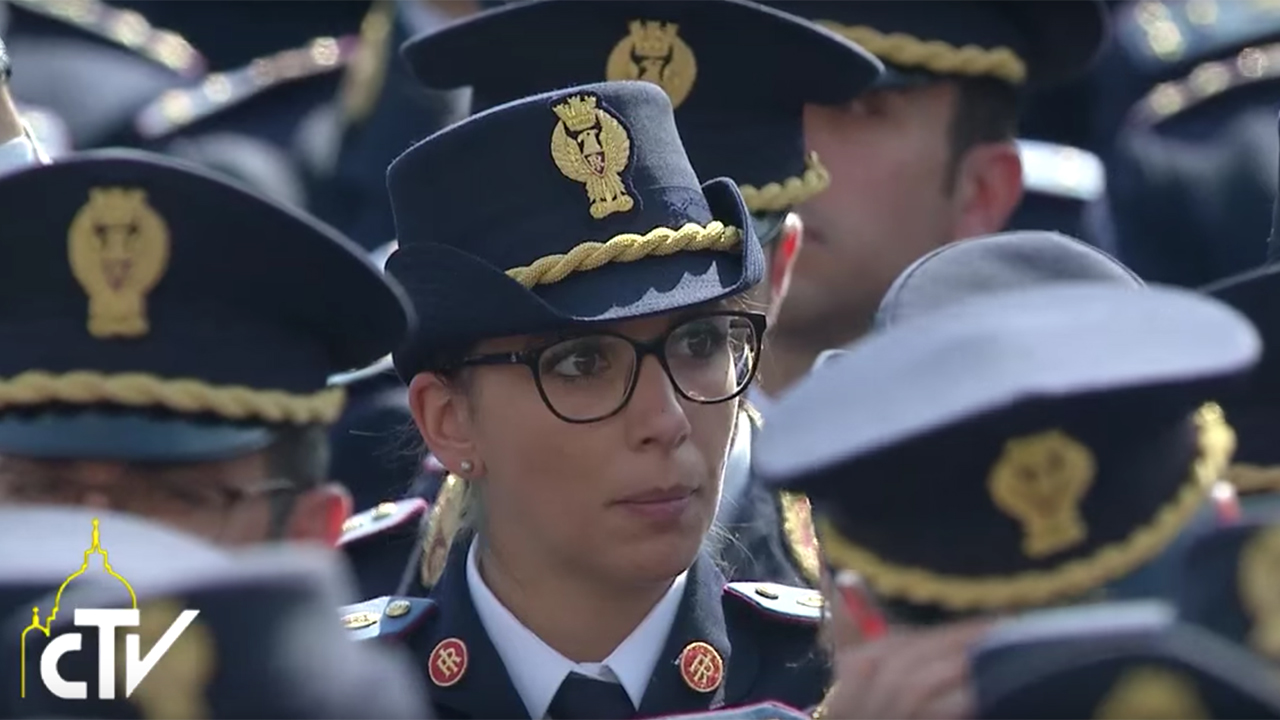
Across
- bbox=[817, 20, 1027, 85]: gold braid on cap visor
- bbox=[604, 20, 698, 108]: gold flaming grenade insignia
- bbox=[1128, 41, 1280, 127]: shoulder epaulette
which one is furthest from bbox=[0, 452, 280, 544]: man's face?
bbox=[1128, 41, 1280, 127]: shoulder epaulette

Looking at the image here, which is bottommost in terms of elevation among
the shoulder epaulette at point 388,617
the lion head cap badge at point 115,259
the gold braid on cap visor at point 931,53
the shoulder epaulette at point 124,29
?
the shoulder epaulette at point 388,617

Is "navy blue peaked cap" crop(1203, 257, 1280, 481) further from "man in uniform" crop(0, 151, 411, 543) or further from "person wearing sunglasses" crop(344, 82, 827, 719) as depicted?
"man in uniform" crop(0, 151, 411, 543)

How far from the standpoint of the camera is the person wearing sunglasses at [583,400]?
170 inches

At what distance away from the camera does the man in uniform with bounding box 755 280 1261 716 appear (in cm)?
292

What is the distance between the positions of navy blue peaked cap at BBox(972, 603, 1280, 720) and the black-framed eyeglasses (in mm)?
1483

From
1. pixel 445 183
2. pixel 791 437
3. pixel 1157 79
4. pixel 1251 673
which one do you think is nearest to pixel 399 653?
pixel 445 183

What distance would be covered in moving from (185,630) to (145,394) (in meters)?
1.06

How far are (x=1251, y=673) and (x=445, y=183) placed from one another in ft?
6.33

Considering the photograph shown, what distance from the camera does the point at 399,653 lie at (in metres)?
4.40

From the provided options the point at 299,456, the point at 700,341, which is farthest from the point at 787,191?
the point at 299,456

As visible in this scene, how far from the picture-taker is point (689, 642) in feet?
14.6

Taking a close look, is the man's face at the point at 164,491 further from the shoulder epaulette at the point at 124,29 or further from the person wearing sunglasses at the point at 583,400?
the shoulder epaulette at the point at 124,29

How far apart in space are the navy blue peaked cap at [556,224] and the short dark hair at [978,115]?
156 cm

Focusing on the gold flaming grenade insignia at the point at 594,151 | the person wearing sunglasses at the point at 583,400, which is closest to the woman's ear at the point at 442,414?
the person wearing sunglasses at the point at 583,400
